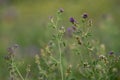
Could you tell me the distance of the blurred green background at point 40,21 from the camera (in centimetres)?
523

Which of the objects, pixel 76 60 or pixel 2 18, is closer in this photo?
pixel 76 60

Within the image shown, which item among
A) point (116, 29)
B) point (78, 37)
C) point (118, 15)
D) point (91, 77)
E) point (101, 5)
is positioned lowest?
point (91, 77)

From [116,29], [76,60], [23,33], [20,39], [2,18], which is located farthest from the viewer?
[2,18]

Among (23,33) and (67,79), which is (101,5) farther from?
(67,79)

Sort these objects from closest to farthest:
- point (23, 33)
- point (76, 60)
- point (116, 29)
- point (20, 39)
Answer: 1. point (76, 60)
2. point (116, 29)
3. point (20, 39)
4. point (23, 33)

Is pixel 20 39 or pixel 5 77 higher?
pixel 20 39

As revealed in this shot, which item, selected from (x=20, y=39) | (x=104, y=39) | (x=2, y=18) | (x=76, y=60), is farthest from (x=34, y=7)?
(x=76, y=60)

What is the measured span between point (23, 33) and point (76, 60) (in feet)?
9.41

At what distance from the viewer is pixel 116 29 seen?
17.2ft

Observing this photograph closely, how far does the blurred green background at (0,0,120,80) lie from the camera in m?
5.23

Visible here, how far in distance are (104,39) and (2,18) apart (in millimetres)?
5206

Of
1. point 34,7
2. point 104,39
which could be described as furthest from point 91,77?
point 34,7

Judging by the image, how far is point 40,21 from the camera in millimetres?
8344

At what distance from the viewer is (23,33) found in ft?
23.4
